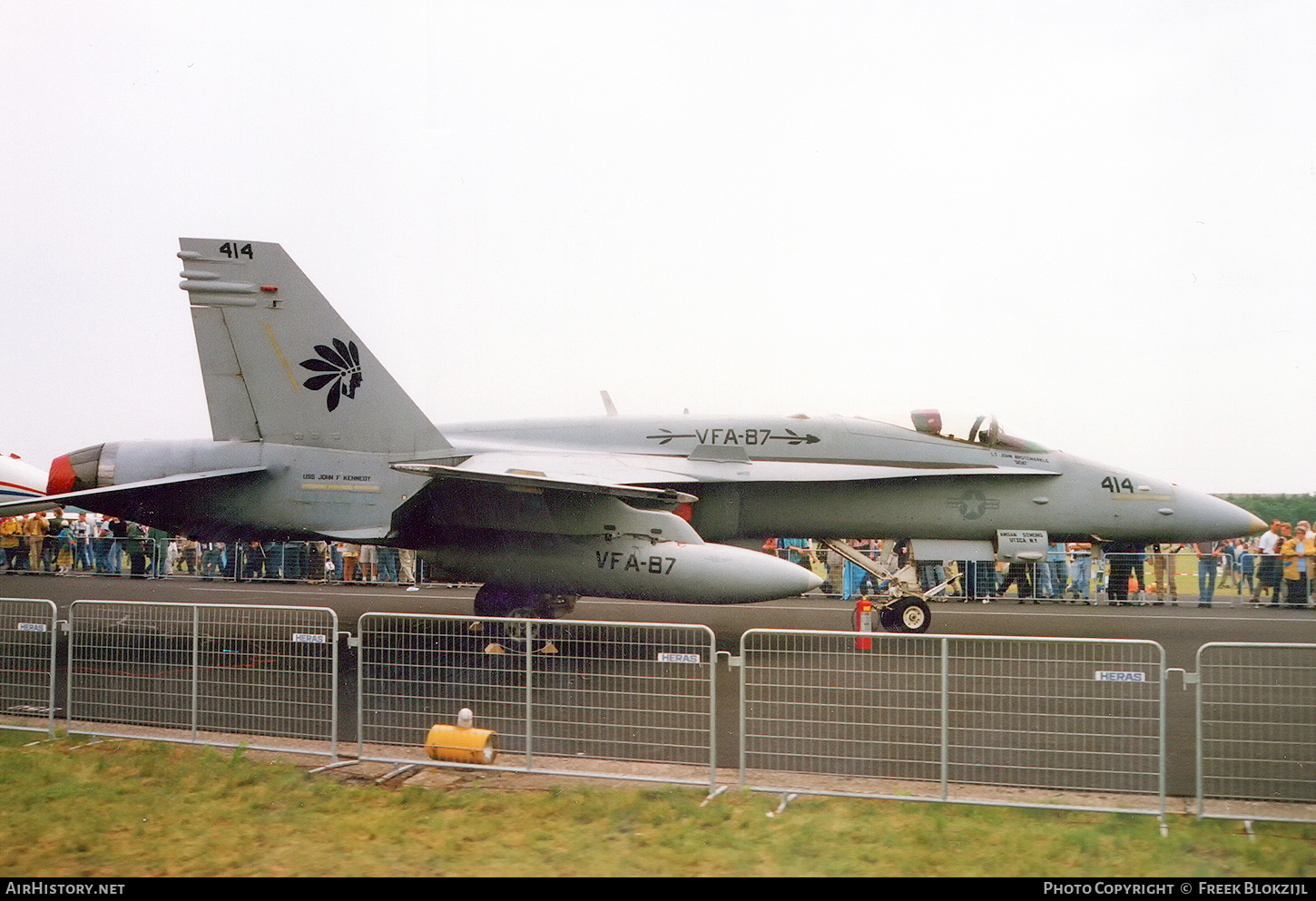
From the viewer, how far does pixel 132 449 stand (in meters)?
11.1

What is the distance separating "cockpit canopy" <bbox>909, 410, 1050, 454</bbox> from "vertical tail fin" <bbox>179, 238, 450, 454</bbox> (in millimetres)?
5886

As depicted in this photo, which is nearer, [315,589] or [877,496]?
[877,496]

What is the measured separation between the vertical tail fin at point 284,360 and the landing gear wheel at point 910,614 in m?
5.71

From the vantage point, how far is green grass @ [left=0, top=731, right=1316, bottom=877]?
393 centimetres

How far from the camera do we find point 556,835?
4.32 metres

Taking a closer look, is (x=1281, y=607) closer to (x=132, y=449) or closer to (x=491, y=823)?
(x=491, y=823)

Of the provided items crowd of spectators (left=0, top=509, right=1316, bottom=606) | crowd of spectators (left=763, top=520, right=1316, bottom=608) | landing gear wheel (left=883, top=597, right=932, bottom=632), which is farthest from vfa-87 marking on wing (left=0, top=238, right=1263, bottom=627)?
crowd of spectators (left=763, top=520, right=1316, bottom=608)

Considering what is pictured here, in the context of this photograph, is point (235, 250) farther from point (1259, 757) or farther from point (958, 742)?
point (1259, 757)

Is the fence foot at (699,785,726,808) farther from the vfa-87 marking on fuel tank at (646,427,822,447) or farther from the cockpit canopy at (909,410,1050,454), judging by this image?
the cockpit canopy at (909,410,1050,454)

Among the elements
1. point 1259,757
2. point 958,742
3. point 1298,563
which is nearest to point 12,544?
point 958,742

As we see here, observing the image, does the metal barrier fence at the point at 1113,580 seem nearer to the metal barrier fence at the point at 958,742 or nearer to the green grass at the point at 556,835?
the metal barrier fence at the point at 958,742

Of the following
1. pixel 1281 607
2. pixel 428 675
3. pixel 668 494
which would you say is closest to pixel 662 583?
pixel 668 494

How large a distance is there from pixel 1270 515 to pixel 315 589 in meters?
18.9

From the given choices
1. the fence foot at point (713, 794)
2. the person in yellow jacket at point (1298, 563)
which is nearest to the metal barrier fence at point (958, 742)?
the fence foot at point (713, 794)
